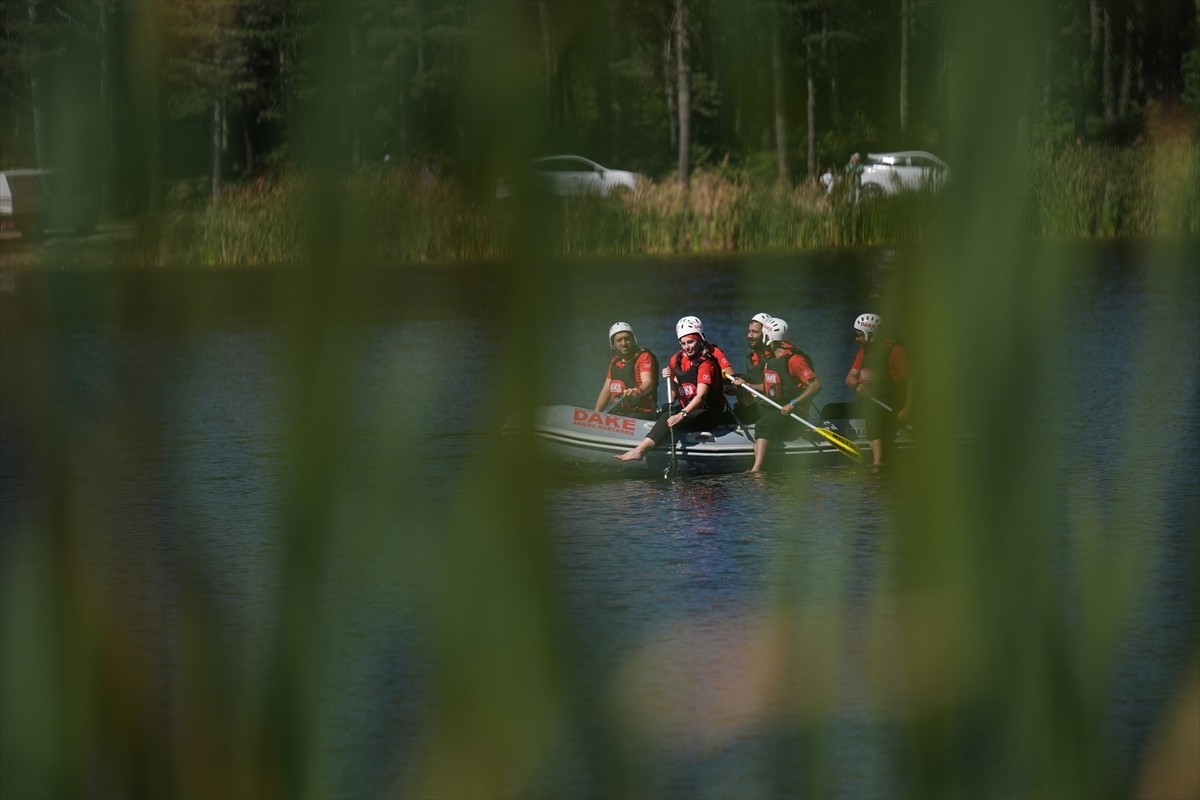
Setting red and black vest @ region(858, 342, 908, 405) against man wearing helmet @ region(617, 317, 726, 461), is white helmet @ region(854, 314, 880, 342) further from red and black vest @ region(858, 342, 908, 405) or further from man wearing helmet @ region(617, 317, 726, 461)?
man wearing helmet @ region(617, 317, 726, 461)

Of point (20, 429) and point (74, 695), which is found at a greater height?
point (20, 429)

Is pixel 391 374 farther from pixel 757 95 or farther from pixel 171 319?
pixel 757 95

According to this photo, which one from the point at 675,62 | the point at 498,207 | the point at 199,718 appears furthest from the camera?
the point at 199,718

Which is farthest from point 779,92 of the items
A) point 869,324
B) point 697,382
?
point 697,382

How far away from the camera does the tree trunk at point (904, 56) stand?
1.14 metres

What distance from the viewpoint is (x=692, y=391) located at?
13.4 metres

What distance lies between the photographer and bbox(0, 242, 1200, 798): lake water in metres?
1.21

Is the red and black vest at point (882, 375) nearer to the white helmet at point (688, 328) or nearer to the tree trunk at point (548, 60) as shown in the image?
the tree trunk at point (548, 60)

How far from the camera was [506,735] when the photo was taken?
4.27 ft

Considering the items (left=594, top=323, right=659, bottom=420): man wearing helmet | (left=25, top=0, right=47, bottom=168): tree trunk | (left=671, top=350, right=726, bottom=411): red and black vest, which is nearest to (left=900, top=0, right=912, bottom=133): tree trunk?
(left=25, top=0, right=47, bottom=168): tree trunk

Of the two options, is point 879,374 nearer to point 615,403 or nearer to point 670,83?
point 670,83

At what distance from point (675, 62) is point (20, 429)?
426 millimetres

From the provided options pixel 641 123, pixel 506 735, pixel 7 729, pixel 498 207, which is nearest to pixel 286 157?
pixel 498 207

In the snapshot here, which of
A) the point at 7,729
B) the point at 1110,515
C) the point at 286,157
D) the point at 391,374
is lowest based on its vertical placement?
the point at 7,729
